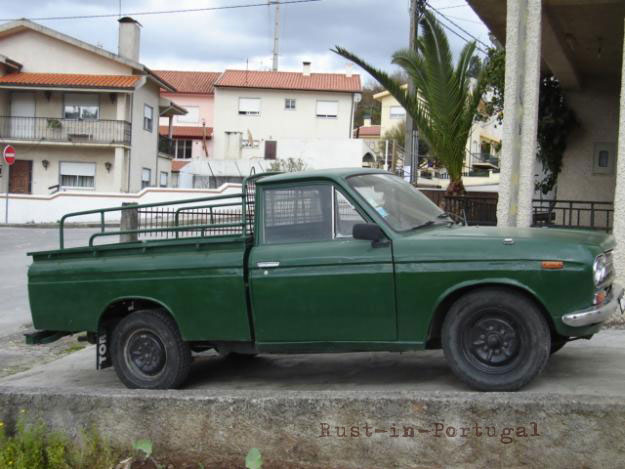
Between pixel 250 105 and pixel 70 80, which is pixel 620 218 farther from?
pixel 250 105

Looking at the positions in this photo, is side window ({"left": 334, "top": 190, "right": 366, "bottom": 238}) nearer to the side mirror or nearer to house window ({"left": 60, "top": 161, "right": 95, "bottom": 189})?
the side mirror

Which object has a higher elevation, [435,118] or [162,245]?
[435,118]

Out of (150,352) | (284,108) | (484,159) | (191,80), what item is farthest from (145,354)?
(191,80)

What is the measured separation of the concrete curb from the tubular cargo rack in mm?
1764

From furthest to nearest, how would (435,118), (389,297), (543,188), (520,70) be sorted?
(543,188)
(435,118)
(520,70)
(389,297)

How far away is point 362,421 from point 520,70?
21.2ft

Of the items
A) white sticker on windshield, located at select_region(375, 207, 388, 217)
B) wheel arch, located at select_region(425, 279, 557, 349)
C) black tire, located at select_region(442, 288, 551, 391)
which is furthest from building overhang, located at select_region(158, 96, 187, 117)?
black tire, located at select_region(442, 288, 551, 391)

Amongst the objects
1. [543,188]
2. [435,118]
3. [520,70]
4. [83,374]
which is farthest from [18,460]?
[543,188]

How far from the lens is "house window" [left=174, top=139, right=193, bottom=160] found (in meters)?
57.5

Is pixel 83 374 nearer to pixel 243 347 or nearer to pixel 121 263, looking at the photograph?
pixel 121 263

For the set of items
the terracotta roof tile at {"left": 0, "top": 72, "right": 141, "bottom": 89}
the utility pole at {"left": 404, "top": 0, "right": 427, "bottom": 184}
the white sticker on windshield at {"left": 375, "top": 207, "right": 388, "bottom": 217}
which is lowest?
the white sticker on windshield at {"left": 375, "top": 207, "right": 388, "bottom": 217}

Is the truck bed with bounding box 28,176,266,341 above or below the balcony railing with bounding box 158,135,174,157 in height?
below

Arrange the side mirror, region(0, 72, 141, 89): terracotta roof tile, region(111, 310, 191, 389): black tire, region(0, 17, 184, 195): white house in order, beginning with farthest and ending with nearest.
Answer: region(0, 17, 184, 195): white house, region(0, 72, 141, 89): terracotta roof tile, region(111, 310, 191, 389): black tire, the side mirror

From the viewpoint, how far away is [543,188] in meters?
16.7
